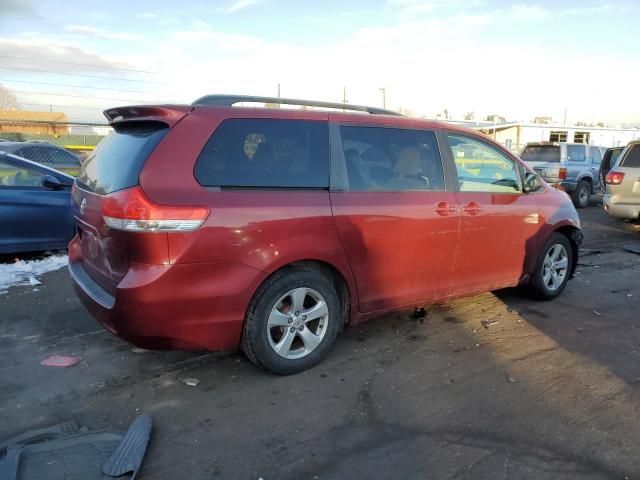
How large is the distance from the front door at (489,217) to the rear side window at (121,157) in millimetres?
Answer: 2509

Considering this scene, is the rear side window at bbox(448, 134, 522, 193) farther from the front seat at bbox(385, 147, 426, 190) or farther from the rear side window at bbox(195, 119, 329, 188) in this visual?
the rear side window at bbox(195, 119, 329, 188)

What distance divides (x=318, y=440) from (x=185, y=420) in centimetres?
82

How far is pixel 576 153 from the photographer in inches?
611

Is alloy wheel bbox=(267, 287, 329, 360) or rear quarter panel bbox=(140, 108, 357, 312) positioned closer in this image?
rear quarter panel bbox=(140, 108, 357, 312)

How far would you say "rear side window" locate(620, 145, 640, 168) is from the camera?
983 cm

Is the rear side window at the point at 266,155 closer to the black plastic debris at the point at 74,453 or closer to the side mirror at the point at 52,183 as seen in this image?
the black plastic debris at the point at 74,453

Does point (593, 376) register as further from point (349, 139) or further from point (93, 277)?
point (93, 277)

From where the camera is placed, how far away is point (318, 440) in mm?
3006

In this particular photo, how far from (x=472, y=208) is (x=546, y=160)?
39.5ft

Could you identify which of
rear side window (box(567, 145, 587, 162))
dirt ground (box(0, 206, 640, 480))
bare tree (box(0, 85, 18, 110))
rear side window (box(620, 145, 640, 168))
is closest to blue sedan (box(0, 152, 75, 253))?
dirt ground (box(0, 206, 640, 480))

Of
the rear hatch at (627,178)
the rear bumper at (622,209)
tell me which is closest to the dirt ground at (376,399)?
the rear bumper at (622,209)

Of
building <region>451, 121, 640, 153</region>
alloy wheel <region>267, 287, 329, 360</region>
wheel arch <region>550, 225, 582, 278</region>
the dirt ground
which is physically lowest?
the dirt ground

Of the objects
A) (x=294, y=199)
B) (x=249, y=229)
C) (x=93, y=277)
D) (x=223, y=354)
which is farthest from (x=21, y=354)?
(x=294, y=199)

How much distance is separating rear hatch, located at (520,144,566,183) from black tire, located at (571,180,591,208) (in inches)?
35.3
